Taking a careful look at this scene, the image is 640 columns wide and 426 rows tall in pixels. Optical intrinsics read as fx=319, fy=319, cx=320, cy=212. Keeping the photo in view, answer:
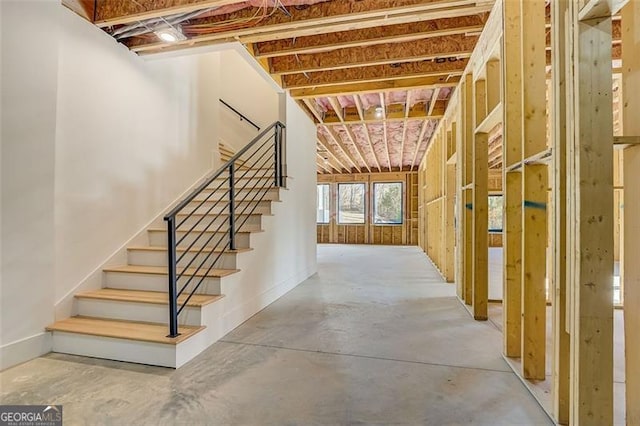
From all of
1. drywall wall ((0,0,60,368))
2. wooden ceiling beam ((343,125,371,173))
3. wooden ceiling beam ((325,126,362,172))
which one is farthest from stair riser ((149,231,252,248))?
wooden ceiling beam ((325,126,362,172))

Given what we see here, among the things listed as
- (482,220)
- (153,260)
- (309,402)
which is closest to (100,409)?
(309,402)

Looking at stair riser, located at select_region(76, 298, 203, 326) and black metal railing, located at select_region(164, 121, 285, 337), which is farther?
stair riser, located at select_region(76, 298, 203, 326)

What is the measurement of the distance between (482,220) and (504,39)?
1.60 meters

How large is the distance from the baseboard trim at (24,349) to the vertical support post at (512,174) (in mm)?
3467

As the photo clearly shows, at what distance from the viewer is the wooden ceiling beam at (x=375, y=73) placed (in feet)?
13.3

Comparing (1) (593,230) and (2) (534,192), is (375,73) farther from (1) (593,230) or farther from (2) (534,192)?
(1) (593,230)

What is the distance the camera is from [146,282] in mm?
2936

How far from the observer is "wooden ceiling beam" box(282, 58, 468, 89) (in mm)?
4046

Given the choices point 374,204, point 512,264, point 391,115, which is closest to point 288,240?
point 512,264

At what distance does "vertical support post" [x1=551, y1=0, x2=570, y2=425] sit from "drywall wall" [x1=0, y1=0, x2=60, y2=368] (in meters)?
3.39

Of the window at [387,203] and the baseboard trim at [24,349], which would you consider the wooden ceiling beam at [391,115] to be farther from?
the window at [387,203]

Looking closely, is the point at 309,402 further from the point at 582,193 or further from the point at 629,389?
the point at 582,193

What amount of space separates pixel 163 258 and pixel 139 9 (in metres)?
2.26

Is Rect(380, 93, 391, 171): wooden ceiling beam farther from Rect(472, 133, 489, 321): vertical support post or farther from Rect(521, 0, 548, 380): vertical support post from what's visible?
Rect(521, 0, 548, 380): vertical support post
